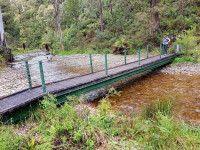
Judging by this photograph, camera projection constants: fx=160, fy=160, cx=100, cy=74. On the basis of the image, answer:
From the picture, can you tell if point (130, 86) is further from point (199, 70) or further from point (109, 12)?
point (109, 12)

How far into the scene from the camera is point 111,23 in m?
23.5

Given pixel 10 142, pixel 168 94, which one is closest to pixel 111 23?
pixel 168 94

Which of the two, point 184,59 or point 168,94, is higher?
point 184,59

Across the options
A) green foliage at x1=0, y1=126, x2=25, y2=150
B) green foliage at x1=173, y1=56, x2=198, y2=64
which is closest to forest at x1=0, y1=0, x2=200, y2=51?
green foliage at x1=173, y1=56, x2=198, y2=64

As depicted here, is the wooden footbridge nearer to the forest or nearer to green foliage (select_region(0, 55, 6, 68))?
green foliage (select_region(0, 55, 6, 68))

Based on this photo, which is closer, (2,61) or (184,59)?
(184,59)

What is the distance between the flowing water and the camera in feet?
19.3

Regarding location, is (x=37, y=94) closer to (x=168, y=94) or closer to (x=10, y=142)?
(x=10, y=142)

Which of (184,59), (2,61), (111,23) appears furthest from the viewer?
(111,23)

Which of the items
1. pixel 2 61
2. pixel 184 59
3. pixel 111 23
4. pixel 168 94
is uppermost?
pixel 111 23

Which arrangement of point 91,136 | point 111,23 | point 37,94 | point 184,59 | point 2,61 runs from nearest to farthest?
point 91,136 < point 37,94 < point 184,59 < point 2,61 < point 111,23

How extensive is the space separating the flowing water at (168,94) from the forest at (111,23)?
8.30 metres

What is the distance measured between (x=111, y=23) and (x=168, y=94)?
59.7 ft

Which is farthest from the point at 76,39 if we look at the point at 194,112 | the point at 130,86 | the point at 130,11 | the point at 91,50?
the point at 194,112
